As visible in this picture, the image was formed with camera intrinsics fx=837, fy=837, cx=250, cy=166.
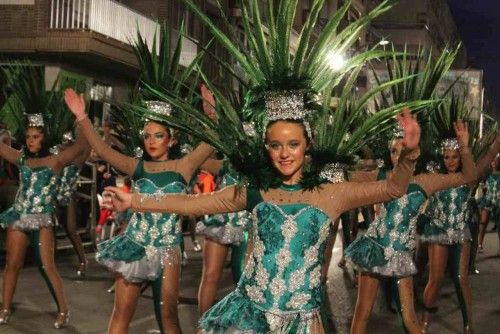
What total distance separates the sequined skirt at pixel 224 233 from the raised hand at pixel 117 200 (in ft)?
10.4

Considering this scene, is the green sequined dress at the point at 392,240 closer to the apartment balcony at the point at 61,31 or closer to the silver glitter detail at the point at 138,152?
the silver glitter detail at the point at 138,152

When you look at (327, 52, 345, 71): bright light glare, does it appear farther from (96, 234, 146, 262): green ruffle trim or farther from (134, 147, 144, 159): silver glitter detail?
(134, 147, 144, 159): silver glitter detail

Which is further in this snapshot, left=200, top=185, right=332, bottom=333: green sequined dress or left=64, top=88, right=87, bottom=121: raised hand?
left=64, top=88, right=87, bottom=121: raised hand

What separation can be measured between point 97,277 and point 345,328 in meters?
4.10

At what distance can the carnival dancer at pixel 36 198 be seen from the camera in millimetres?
7438

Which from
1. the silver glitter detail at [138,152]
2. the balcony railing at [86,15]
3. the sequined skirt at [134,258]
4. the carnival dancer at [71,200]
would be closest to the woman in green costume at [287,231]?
the sequined skirt at [134,258]

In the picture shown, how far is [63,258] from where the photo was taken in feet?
41.4

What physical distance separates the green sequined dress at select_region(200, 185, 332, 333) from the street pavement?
11.4 ft

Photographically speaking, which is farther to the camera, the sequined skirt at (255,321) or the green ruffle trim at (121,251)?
the green ruffle trim at (121,251)

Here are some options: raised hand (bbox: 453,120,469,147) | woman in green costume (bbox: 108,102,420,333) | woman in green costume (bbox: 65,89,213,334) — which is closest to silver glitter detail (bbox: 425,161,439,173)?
raised hand (bbox: 453,120,469,147)

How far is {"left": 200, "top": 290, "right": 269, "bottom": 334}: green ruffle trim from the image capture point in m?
4.05

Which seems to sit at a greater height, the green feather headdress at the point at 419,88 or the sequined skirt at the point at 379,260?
the green feather headdress at the point at 419,88

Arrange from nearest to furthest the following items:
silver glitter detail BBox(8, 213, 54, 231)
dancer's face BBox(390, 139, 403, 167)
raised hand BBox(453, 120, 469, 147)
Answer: dancer's face BBox(390, 139, 403, 167)
raised hand BBox(453, 120, 469, 147)
silver glitter detail BBox(8, 213, 54, 231)

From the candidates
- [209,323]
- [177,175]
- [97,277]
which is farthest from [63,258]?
[209,323]
